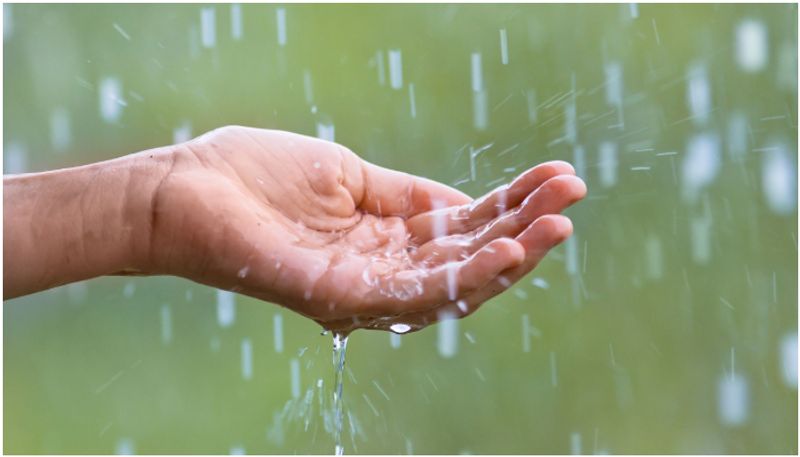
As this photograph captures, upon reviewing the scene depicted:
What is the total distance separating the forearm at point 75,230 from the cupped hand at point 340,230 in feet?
0.09

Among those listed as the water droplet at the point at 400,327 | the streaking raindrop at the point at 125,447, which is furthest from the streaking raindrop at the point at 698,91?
the streaking raindrop at the point at 125,447

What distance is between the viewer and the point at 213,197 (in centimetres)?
130

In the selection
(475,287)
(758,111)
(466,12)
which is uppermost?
(466,12)

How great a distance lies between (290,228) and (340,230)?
96mm

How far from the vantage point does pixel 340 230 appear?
4.70 feet

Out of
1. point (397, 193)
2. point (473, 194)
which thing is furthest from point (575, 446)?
point (397, 193)

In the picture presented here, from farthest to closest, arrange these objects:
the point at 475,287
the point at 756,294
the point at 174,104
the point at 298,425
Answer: the point at 298,425 → the point at 756,294 → the point at 174,104 → the point at 475,287

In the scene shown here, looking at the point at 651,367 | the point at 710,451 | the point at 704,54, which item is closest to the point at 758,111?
the point at 704,54

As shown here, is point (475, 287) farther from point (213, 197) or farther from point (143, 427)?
point (143, 427)

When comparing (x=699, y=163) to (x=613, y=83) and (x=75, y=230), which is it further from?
(x=75, y=230)

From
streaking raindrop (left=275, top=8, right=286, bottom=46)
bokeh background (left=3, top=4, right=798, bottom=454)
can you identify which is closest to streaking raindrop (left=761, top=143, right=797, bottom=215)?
bokeh background (left=3, top=4, right=798, bottom=454)

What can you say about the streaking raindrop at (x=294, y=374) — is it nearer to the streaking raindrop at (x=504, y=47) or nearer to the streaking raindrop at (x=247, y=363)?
the streaking raindrop at (x=247, y=363)

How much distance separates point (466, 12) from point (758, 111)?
0.87 m

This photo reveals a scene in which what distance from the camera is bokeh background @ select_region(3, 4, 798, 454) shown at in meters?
2.64
